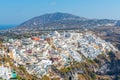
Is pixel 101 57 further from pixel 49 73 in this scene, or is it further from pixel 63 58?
pixel 49 73

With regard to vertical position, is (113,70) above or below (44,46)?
below

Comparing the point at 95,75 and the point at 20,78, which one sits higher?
the point at 20,78

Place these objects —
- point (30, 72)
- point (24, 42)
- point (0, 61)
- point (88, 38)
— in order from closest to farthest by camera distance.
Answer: point (0, 61) → point (30, 72) → point (24, 42) → point (88, 38)

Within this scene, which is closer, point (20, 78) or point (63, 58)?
point (20, 78)

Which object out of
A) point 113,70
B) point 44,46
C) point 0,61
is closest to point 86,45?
point 113,70

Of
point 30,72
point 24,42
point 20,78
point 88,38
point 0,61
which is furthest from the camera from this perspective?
point 88,38

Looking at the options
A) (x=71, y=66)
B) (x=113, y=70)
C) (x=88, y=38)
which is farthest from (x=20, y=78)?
(x=88, y=38)

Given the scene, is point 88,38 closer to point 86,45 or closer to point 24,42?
point 86,45
